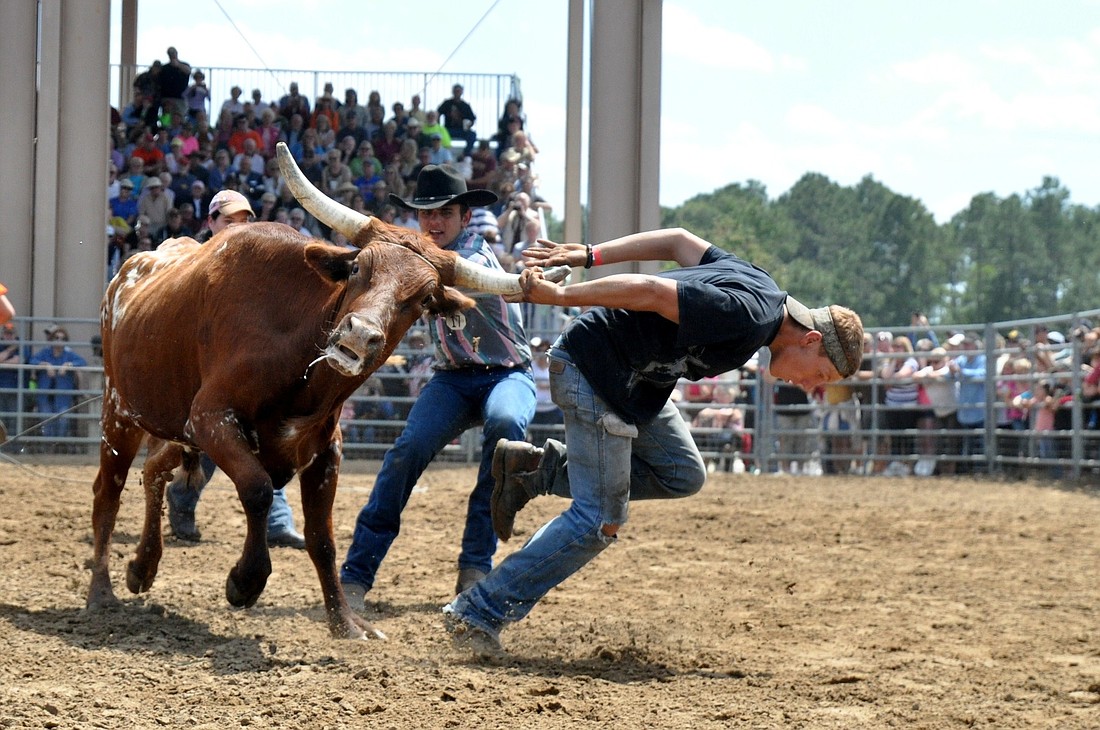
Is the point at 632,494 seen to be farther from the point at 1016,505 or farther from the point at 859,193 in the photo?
the point at 859,193

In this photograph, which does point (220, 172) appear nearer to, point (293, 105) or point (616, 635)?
point (293, 105)

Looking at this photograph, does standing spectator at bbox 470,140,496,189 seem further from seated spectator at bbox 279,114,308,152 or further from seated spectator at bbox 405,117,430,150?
seated spectator at bbox 279,114,308,152

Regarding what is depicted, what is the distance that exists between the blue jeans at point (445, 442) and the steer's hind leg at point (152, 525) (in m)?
0.85

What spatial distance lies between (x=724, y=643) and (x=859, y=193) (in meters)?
82.3

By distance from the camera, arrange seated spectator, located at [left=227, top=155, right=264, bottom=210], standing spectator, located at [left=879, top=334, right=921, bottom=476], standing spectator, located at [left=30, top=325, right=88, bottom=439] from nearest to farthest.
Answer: standing spectator, located at [left=30, top=325, right=88, bottom=439] → standing spectator, located at [left=879, top=334, right=921, bottom=476] → seated spectator, located at [left=227, top=155, right=264, bottom=210]

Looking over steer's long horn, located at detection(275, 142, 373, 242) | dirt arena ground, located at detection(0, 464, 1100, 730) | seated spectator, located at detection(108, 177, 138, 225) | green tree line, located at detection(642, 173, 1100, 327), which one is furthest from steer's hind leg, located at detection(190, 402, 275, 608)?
green tree line, located at detection(642, 173, 1100, 327)

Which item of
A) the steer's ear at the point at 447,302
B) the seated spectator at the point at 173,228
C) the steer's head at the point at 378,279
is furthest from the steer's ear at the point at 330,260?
the seated spectator at the point at 173,228

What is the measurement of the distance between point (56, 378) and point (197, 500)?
23.3ft

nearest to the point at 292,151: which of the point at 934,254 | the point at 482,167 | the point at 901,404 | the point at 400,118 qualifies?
the point at 400,118

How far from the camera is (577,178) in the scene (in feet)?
48.7

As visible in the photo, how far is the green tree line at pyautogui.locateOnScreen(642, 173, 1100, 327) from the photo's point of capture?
73.1 metres

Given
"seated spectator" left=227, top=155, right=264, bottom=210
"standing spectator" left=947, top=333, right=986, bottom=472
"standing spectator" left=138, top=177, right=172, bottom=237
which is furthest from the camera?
"seated spectator" left=227, top=155, right=264, bottom=210

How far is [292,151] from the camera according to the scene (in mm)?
17469

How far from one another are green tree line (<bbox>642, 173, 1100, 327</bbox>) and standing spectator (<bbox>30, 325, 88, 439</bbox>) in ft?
197
